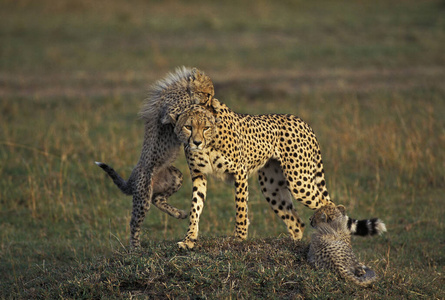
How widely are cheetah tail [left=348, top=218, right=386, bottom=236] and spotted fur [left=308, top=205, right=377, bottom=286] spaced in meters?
0.08

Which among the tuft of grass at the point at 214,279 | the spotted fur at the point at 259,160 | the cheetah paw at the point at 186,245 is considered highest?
the spotted fur at the point at 259,160

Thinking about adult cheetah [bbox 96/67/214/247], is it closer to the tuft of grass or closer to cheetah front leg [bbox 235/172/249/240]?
cheetah front leg [bbox 235/172/249/240]

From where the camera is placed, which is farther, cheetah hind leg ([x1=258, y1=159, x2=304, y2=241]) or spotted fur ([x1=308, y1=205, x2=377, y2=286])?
cheetah hind leg ([x1=258, y1=159, x2=304, y2=241])

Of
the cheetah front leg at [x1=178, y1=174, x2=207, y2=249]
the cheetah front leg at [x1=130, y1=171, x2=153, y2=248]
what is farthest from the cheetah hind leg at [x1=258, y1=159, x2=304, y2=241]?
the cheetah front leg at [x1=130, y1=171, x2=153, y2=248]

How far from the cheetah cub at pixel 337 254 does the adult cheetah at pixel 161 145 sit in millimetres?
1403

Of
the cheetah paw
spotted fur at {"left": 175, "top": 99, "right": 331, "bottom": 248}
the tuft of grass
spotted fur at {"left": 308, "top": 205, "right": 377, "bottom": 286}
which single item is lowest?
the tuft of grass

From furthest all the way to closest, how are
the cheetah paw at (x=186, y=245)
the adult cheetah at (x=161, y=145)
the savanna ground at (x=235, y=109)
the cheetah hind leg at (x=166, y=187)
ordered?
the cheetah hind leg at (x=166, y=187) → the adult cheetah at (x=161, y=145) → the cheetah paw at (x=186, y=245) → the savanna ground at (x=235, y=109)

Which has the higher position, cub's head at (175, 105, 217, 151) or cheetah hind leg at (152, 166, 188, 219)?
cub's head at (175, 105, 217, 151)

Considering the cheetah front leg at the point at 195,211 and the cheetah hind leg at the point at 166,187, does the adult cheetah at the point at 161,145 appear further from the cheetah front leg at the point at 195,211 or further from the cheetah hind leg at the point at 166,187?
the cheetah front leg at the point at 195,211

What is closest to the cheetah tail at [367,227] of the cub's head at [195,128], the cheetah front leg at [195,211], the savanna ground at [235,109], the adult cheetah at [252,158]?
the adult cheetah at [252,158]

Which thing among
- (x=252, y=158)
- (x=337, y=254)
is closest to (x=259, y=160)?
(x=252, y=158)

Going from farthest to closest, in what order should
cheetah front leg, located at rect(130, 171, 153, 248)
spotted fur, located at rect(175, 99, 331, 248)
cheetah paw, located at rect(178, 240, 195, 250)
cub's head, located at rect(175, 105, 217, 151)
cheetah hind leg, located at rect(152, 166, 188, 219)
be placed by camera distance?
cheetah hind leg, located at rect(152, 166, 188, 219), cheetah front leg, located at rect(130, 171, 153, 248), spotted fur, located at rect(175, 99, 331, 248), cub's head, located at rect(175, 105, 217, 151), cheetah paw, located at rect(178, 240, 195, 250)

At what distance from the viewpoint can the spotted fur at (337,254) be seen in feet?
13.4

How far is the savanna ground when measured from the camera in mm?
4258
